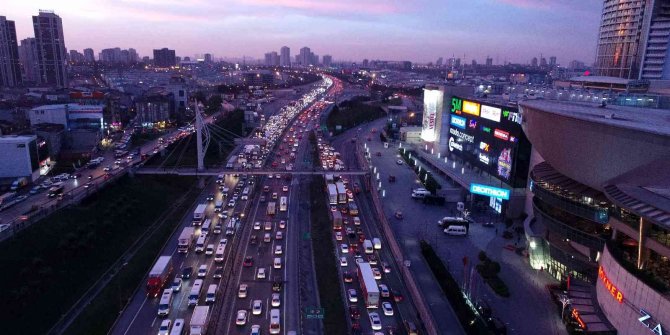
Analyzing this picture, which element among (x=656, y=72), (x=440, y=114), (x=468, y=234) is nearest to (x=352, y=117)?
(x=440, y=114)

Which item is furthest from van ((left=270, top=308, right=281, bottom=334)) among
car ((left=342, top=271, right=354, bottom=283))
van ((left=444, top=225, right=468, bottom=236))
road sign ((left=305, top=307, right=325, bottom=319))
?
van ((left=444, top=225, right=468, bottom=236))

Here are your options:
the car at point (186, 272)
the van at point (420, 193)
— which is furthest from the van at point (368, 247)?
the van at point (420, 193)

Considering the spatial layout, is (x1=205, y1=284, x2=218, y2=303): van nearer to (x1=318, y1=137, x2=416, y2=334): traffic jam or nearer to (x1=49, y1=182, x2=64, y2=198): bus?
(x1=318, y1=137, x2=416, y2=334): traffic jam

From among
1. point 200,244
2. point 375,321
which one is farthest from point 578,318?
point 200,244

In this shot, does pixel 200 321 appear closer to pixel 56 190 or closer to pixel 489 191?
pixel 56 190

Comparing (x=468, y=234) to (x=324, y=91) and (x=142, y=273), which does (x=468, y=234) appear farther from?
(x=324, y=91)
